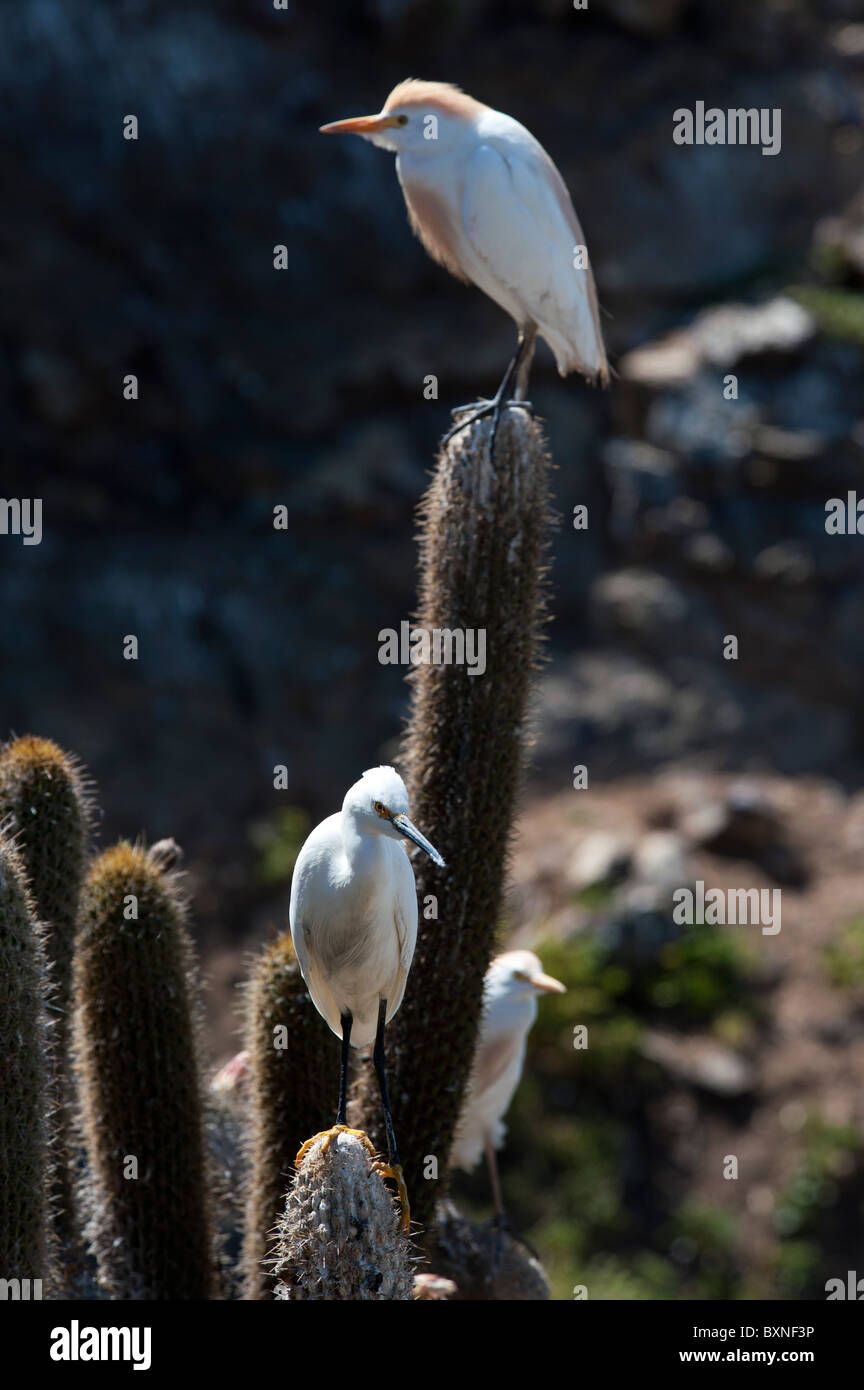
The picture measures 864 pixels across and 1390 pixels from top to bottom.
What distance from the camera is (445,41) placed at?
484 inches

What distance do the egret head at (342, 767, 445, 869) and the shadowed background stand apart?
6467mm

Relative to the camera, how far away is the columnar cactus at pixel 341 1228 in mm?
2713

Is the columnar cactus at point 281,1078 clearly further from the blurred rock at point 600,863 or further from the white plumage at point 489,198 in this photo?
the blurred rock at point 600,863

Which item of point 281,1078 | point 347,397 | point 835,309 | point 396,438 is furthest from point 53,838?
point 835,309

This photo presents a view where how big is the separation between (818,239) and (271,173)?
471cm

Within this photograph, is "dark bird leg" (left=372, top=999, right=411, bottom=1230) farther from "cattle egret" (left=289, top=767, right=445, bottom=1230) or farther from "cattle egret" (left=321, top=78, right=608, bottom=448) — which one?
"cattle egret" (left=321, top=78, right=608, bottom=448)

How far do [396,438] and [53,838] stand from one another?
8339 mm

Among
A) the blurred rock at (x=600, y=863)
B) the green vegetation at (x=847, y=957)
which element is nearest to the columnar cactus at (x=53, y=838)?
the blurred rock at (x=600, y=863)

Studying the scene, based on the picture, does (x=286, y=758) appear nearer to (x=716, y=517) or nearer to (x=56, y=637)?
(x=56, y=637)

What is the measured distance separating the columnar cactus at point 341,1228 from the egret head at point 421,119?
2509 mm

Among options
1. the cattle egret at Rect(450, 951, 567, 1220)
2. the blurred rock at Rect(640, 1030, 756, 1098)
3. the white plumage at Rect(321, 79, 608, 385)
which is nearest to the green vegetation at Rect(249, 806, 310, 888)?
the blurred rock at Rect(640, 1030, 756, 1098)

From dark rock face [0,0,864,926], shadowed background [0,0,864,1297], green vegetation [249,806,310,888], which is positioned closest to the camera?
green vegetation [249,806,310,888]

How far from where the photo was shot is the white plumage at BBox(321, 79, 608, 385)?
3.71m

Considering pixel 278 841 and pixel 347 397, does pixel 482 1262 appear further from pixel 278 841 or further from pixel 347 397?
pixel 347 397
